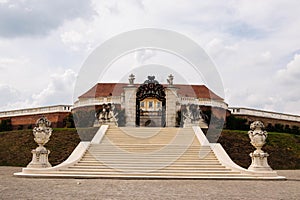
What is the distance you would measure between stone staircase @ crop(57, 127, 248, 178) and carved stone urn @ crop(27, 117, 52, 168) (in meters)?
0.81

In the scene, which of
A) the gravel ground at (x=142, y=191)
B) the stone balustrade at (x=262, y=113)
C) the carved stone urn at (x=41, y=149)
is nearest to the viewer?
the gravel ground at (x=142, y=191)

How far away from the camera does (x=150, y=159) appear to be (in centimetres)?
1708

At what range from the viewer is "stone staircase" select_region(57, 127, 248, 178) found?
15.2 meters

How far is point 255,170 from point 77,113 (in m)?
20.1

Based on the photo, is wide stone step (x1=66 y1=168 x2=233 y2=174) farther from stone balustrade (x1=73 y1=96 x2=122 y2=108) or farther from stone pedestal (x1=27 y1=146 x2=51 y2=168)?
stone balustrade (x1=73 y1=96 x2=122 y2=108)

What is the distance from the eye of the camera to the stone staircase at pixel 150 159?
1524 cm

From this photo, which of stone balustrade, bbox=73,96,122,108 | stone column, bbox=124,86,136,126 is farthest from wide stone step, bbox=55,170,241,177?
stone balustrade, bbox=73,96,122,108

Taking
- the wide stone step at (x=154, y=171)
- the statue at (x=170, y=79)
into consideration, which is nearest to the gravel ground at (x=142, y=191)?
the wide stone step at (x=154, y=171)

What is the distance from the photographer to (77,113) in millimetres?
32781

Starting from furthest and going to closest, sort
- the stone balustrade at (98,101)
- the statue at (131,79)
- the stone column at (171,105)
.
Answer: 1. the statue at (131,79)
2. the stone balustrade at (98,101)
3. the stone column at (171,105)

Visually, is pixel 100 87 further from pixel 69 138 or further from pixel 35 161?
pixel 35 161

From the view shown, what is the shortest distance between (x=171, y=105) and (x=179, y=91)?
342 centimetres

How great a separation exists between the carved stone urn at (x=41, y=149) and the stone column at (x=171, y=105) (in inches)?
722

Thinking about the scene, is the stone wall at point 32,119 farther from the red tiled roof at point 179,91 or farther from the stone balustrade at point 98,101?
the red tiled roof at point 179,91
